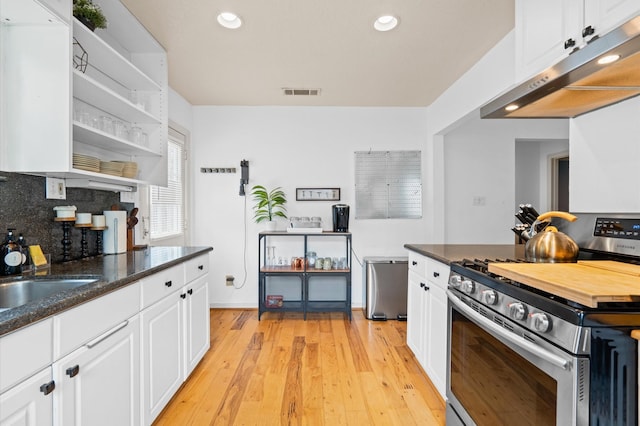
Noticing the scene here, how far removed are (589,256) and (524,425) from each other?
95cm

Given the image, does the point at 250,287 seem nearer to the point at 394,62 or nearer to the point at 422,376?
the point at 422,376

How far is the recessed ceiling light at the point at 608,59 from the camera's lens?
1.04 meters

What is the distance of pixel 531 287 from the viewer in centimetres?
112

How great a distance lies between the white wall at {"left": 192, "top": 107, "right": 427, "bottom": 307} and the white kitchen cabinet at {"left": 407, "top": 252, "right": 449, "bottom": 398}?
1.43 meters

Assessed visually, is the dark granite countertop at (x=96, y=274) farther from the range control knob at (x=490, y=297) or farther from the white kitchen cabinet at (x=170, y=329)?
the range control knob at (x=490, y=297)

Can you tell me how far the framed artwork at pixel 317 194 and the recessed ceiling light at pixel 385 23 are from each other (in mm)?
1868

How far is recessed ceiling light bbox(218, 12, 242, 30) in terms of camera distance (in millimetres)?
1989

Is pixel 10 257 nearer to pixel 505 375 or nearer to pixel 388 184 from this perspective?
pixel 505 375

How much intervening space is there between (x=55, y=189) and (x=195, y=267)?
91 cm

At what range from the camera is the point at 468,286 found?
1.44 meters

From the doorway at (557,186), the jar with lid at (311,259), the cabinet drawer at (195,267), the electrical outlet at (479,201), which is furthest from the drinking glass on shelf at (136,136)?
the doorway at (557,186)

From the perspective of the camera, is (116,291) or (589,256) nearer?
(116,291)

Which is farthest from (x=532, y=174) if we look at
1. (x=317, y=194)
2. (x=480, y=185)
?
(x=317, y=194)

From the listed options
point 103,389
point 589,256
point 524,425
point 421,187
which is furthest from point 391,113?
point 103,389
